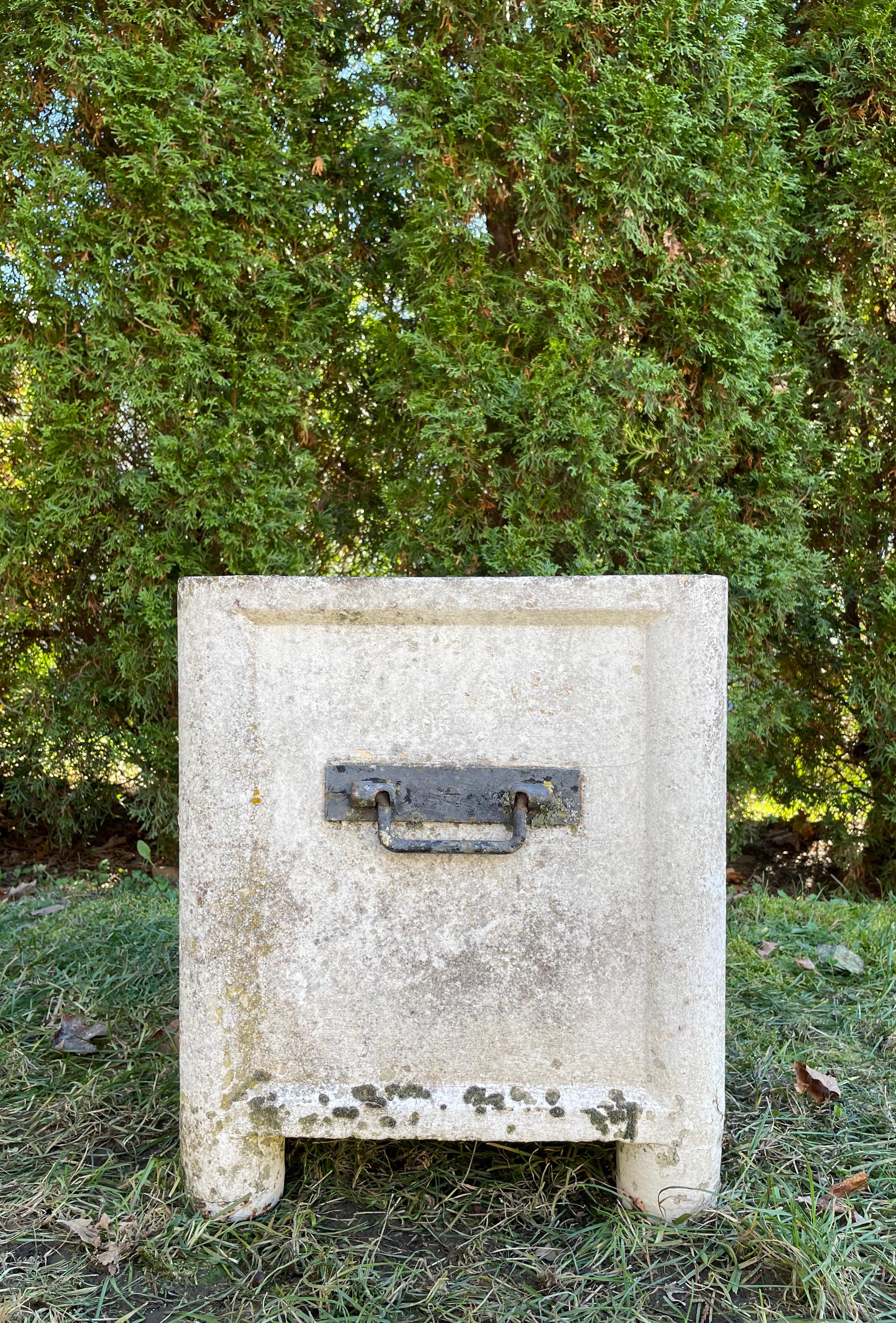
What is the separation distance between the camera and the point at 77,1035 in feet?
6.93

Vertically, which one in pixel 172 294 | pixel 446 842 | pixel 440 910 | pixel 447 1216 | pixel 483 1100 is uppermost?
pixel 172 294

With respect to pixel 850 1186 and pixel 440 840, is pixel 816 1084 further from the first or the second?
pixel 440 840

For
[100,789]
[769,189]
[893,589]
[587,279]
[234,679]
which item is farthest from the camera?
[100,789]

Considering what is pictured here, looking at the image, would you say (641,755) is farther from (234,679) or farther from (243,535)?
(243,535)

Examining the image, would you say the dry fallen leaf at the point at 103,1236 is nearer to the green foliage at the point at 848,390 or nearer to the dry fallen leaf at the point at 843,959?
the dry fallen leaf at the point at 843,959

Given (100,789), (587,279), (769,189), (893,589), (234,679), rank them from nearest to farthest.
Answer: (234,679), (587,279), (769,189), (893,589), (100,789)

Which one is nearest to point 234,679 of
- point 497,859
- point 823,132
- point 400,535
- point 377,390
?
point 497,859

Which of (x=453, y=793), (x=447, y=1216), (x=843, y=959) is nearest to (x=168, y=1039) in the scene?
(x=447, y=1216)

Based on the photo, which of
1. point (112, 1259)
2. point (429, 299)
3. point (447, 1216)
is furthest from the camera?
point (429, 299)

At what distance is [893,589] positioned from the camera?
301 cm

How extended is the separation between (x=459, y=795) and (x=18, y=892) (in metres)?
2.48

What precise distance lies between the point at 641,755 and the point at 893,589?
6.40ft

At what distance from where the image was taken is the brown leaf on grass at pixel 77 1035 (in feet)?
Answer: 6.75

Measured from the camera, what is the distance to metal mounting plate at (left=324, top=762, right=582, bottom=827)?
1.50 m
